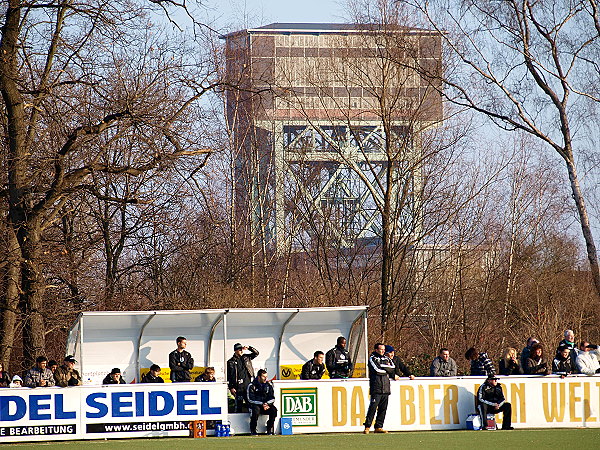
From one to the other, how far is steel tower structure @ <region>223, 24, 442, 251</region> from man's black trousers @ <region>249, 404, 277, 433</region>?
13808mm

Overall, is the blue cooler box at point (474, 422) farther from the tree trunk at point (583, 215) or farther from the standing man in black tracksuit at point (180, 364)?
the tree trunk at point (583, 215)

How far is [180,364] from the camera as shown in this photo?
883 inches

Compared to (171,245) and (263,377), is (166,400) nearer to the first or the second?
(263,377)

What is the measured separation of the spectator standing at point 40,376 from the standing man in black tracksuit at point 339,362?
19.8ft

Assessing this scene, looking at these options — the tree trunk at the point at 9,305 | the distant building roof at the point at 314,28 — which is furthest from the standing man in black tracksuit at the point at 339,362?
the distant building roof at the point at 314,28

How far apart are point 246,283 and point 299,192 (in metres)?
4.68

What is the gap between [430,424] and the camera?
20.9 m

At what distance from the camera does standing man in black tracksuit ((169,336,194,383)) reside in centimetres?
2225

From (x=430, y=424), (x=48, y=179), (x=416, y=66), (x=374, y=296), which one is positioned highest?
(x=416, y=66)

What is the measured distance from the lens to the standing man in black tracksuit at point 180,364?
73.0 feet

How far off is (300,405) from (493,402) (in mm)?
4014

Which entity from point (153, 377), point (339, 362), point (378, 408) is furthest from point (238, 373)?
point (378, 408)

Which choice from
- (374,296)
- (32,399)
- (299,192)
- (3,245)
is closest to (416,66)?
(299,192)

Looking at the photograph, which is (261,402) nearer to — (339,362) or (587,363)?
(339,362)
